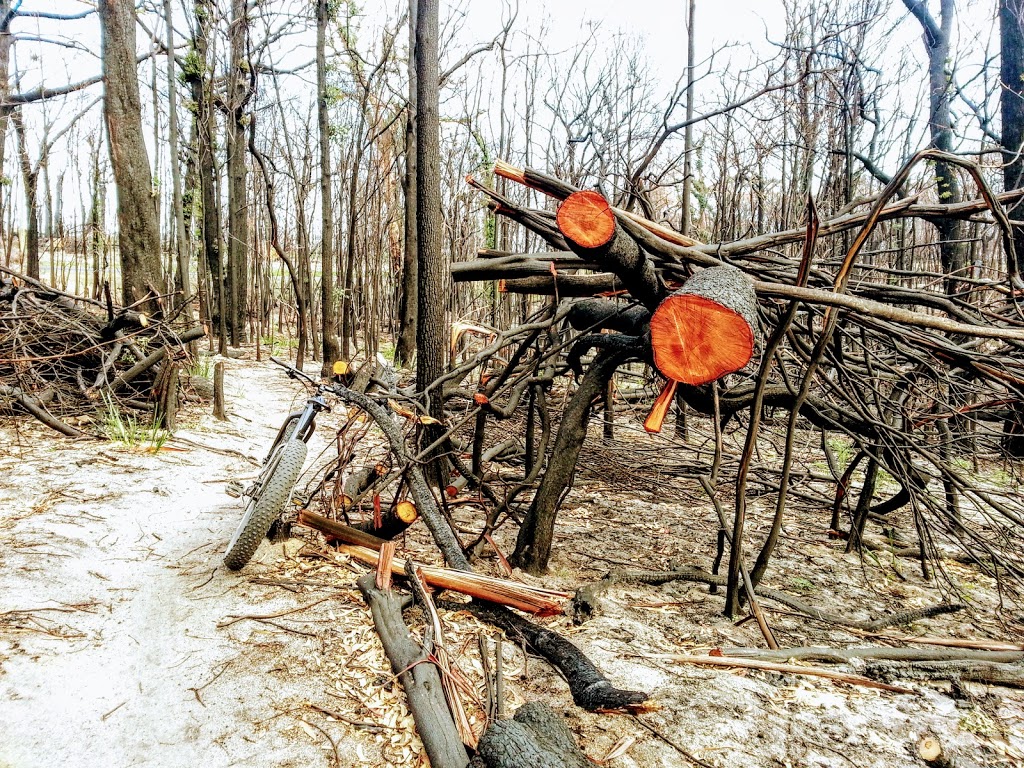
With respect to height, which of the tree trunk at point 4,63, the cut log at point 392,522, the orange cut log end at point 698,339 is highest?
the tree trunk at point 4,63

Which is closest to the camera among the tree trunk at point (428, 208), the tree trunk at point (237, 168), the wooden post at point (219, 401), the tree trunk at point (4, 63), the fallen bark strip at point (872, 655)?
the fallen bark strip at point (872, 655)

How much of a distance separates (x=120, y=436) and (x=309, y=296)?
7.49 m

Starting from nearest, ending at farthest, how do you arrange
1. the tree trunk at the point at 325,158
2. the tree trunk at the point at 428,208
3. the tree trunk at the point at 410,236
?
1. the tree trunk at the point at 428,208
2. the tree trunk at the point at 410,236
3. the tree trunk at the point at 325,158

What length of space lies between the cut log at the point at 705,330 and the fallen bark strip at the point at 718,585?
4.65 ft

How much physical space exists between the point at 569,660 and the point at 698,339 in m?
1.36

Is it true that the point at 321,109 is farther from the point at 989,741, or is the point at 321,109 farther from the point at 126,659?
the point at 989,741

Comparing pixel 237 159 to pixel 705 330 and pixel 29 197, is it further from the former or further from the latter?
pixel 705 330

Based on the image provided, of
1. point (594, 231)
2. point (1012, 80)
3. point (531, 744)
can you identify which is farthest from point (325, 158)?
point (531, 744)

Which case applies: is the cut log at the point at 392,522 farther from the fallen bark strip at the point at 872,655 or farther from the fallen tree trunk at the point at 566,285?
the fallen bark strip at the point at 872,655

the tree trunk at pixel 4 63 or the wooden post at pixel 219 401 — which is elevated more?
the tree trunk at pixel 4 63

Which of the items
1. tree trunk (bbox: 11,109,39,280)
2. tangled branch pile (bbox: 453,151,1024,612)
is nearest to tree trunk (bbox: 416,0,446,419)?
tangled branch pile (bbox: 453,151,1024,612)

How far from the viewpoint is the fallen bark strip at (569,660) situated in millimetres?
2154

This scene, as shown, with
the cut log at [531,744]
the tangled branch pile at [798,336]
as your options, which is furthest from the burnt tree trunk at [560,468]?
the cut log at [531,744]

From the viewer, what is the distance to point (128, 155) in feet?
21.3
